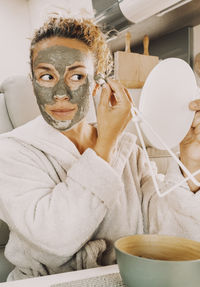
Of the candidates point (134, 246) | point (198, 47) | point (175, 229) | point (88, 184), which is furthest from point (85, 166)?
point (198, 47)

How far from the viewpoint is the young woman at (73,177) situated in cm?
58

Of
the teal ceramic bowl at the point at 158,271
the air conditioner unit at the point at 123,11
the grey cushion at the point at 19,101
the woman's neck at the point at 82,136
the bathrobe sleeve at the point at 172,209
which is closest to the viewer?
the teal ceramic bowl at the point at 158,271

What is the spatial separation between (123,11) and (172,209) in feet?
3.34

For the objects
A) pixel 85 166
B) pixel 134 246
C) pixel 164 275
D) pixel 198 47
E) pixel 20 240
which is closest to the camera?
pixel 164 275

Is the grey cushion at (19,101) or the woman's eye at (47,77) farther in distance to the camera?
the grey cushion at (19,101)

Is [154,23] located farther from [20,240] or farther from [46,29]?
[20,240]

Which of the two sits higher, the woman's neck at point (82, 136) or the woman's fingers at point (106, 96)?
the woman's fingers at point (106, 96)

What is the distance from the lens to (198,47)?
4.50 ft

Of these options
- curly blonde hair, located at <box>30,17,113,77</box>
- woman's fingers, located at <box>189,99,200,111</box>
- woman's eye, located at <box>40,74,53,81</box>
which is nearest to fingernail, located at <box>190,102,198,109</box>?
woman's fingers, located at <box>189,99,200,111</box>

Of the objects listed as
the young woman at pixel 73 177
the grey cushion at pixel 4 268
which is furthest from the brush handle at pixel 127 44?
the grey cushion at pixel 4 268

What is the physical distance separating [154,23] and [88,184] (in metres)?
1.13

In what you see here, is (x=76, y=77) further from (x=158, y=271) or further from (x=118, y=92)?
(x=158, y=271)

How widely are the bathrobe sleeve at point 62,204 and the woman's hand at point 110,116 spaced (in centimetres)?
4

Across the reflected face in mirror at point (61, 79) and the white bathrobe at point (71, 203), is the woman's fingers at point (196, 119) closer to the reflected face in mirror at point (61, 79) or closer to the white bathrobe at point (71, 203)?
the white bathrobe at point (71, 203)
